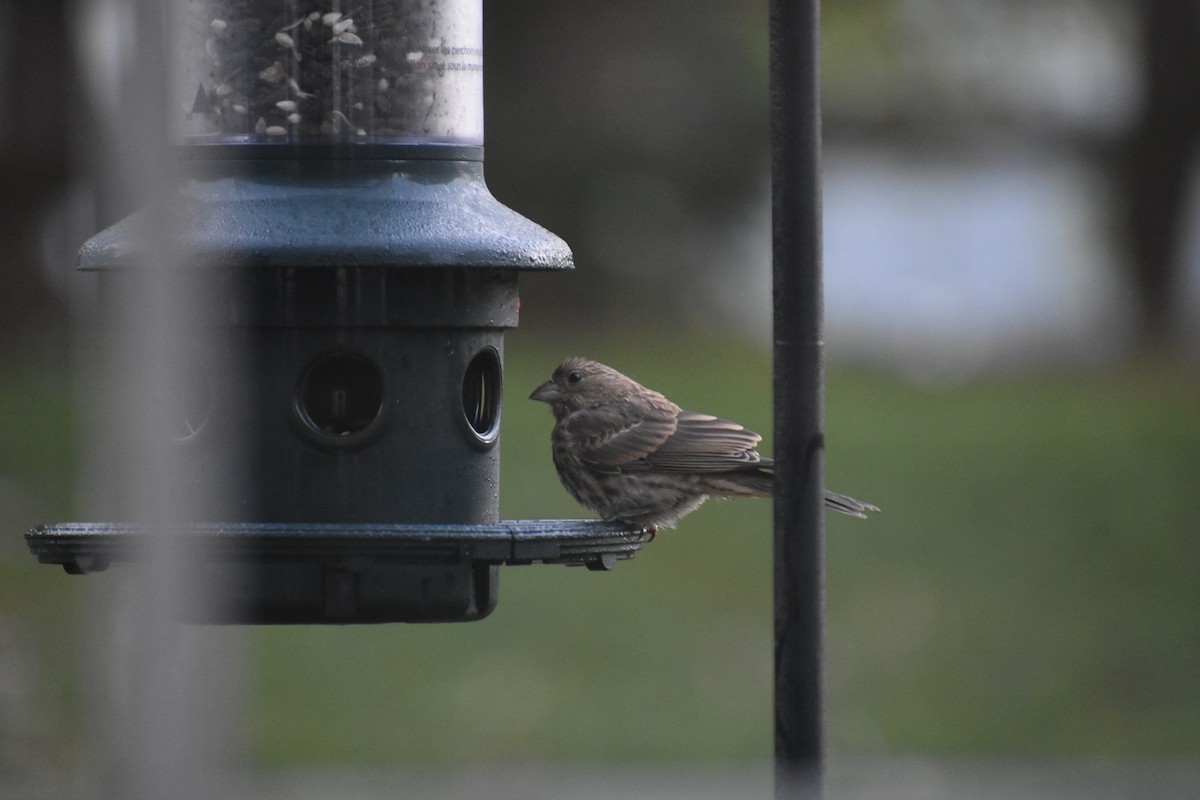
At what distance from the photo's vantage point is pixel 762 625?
38.1 ft

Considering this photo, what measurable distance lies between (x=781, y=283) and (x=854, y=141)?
14.1 metres

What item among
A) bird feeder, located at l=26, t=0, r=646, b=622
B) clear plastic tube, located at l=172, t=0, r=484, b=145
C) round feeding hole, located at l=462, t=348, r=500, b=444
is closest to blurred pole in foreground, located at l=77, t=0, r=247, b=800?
bird feeder, located at l=26, t=0, r=646, b=622

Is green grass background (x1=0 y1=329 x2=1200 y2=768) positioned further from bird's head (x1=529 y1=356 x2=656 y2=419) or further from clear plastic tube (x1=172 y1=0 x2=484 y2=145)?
clear plastic tube (x1=172 y1=0 x2=484 y2=145)

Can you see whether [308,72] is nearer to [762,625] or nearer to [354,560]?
[354,560]

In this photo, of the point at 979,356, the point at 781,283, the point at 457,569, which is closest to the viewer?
the point at 781,283

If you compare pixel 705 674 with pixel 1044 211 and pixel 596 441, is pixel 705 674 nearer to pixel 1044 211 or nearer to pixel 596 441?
pixel 596 441

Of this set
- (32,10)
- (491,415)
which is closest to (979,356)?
(32,10)

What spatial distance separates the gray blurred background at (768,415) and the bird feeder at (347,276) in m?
1.02

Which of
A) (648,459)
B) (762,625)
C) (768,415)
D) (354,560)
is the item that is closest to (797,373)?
(354,560)

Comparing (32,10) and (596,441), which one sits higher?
(32,10)

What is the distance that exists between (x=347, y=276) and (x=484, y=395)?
1.82 ft

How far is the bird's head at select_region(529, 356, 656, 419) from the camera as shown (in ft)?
20.5

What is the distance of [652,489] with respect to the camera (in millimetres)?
5977

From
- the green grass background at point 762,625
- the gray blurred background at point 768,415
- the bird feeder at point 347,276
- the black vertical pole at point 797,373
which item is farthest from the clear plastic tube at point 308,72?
the green grass background at point 762,625
